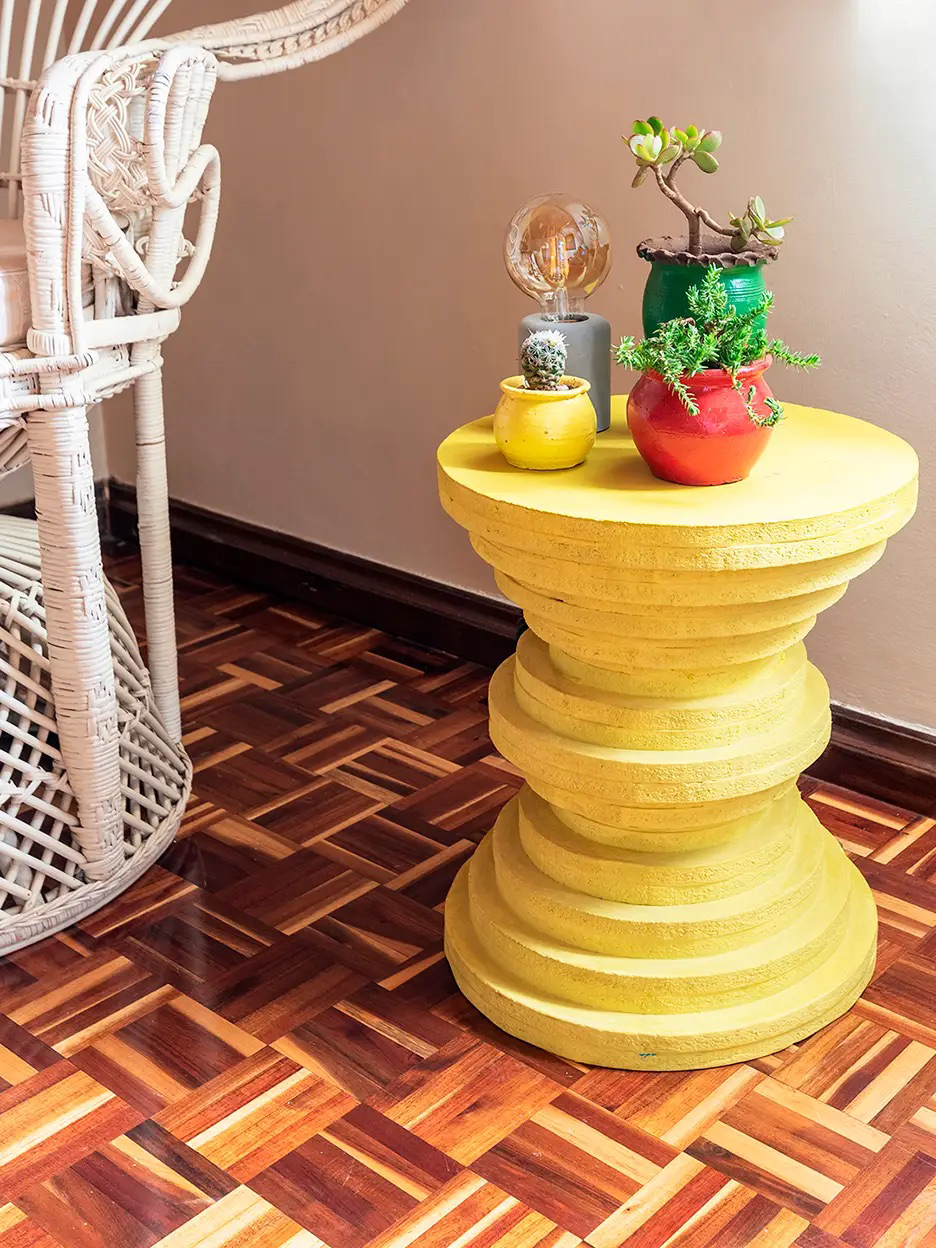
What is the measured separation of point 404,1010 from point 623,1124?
24 cm

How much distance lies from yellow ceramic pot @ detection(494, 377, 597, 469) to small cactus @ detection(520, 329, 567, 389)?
0.01 metres

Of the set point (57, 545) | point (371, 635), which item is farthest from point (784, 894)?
Answer: point (371, 635)

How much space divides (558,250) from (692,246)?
136mm

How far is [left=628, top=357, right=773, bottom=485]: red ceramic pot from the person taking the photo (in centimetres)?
114

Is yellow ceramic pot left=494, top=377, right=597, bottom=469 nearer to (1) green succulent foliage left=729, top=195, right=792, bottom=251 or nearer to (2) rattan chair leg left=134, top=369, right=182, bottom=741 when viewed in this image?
(1) green succulent foliage left=729, top=195, right=792, bottom=251

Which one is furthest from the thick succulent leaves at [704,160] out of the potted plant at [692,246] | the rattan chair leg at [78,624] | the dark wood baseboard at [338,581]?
the dark wood baseboard at [338,581]

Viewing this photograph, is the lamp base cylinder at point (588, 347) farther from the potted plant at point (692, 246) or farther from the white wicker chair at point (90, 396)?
the white wicker chair at point (90, 396)

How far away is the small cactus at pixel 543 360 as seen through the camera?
4.00 ft

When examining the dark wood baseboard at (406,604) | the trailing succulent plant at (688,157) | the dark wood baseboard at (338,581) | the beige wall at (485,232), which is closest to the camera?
the trailing succulent plant at (688,157)

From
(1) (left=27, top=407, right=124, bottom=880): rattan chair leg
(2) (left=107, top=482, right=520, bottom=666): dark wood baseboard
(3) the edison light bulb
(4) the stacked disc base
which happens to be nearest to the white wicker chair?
(1) (left=27, top=407, right=124, bottom=880): rattan chair leg

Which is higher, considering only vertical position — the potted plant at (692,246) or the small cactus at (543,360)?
the potted plant at (692,246)

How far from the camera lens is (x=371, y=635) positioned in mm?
2154

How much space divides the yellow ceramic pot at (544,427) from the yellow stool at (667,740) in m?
0.02

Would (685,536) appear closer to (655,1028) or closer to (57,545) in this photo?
(655,1028)
